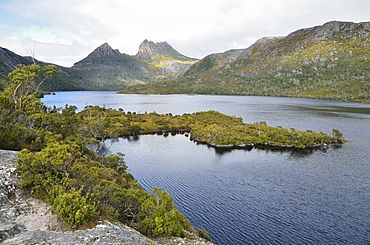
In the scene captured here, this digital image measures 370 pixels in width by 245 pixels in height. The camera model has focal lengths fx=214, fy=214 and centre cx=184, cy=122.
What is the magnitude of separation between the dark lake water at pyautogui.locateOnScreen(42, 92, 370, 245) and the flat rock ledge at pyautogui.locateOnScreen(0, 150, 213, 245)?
18.2m

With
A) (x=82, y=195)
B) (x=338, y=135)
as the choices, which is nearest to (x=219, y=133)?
(x=338, y=135)

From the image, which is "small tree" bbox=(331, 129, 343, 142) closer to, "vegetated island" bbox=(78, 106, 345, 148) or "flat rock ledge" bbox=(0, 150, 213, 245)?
"vegetated island" bbox=(78, 106, 345, 148)

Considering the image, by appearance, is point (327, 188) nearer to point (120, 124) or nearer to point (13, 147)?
point (13, 147)

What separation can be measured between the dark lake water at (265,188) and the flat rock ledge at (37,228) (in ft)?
59.6

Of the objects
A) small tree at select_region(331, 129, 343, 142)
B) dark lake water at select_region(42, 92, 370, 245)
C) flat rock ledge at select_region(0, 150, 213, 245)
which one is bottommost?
dark lake water at select_region(42, 92, 370, 245)

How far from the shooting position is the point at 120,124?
121875mm

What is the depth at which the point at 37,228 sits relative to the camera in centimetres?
1900

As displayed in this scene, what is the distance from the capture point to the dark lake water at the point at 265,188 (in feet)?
119

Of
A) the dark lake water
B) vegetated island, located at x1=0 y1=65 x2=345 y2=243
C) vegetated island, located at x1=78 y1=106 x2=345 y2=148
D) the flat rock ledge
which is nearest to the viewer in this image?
the flat rock ledge

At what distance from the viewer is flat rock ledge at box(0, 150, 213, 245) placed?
1741cm

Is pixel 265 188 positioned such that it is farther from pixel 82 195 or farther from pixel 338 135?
pixel 338 135

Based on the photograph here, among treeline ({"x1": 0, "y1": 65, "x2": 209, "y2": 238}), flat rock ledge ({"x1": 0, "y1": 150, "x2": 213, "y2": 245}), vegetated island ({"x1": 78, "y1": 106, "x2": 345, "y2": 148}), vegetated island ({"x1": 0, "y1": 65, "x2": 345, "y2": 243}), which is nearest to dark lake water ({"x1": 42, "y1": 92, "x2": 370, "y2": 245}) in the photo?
vegetated island ({"x1": 78, "y1": 106, "x2": 345, "y2": 148})

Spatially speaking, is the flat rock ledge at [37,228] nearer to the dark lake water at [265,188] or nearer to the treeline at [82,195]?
the treeline at [82,195]

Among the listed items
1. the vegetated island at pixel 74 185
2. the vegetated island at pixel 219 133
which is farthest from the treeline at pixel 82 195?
the vegetated island at pixel 219 133
